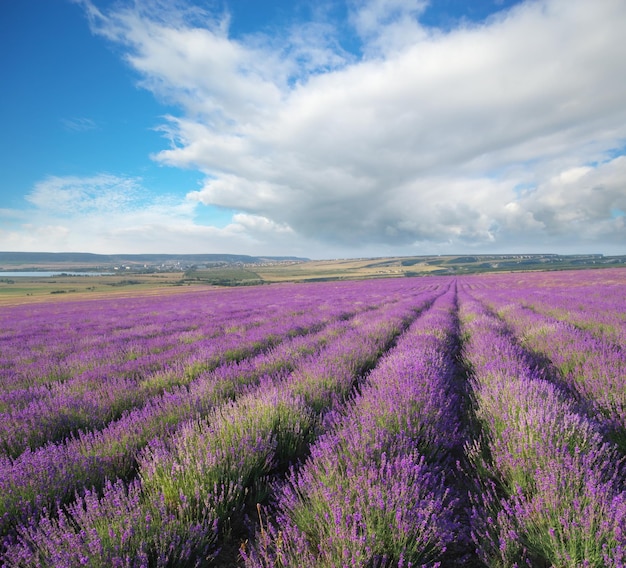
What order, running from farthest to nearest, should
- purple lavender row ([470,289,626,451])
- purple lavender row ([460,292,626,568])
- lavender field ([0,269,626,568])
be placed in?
purple lavender row ([470,289,626,451]) < lavender field ([0,269,626,568]) < purple lavender row ([460,292,626,568])

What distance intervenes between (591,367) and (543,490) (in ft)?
10.0

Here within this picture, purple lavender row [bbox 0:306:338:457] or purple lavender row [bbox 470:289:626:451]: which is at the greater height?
purple lavender row [bbox 470:289:626:451]

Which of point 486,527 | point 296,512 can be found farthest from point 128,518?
point 486,527

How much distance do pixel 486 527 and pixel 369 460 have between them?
0.73 m

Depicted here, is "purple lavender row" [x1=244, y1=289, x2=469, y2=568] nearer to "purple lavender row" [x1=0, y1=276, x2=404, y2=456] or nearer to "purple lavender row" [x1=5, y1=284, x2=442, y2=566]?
"purple lavender row" [x1=5, y1=284, x2=442, y2=566]

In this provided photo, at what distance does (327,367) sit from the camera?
436cm

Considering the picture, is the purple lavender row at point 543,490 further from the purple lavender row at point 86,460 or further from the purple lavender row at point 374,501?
the purple lavender row at point 86,460

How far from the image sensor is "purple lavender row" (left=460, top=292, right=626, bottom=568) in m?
1.46

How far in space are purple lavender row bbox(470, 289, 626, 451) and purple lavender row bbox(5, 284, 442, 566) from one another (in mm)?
2798

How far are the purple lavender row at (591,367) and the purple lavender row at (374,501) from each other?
1358 millimetres

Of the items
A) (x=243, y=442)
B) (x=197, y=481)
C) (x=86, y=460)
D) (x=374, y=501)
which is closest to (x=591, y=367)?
(x=374, y=501)

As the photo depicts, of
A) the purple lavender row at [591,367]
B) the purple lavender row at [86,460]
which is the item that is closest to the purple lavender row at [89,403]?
the purple lavender row at [86,460]

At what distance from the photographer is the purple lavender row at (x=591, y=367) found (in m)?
2.88

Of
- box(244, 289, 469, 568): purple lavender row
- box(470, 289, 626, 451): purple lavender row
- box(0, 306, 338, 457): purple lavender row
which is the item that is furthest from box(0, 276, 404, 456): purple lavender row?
box(470, 289, 626, 451): purple lavender row
